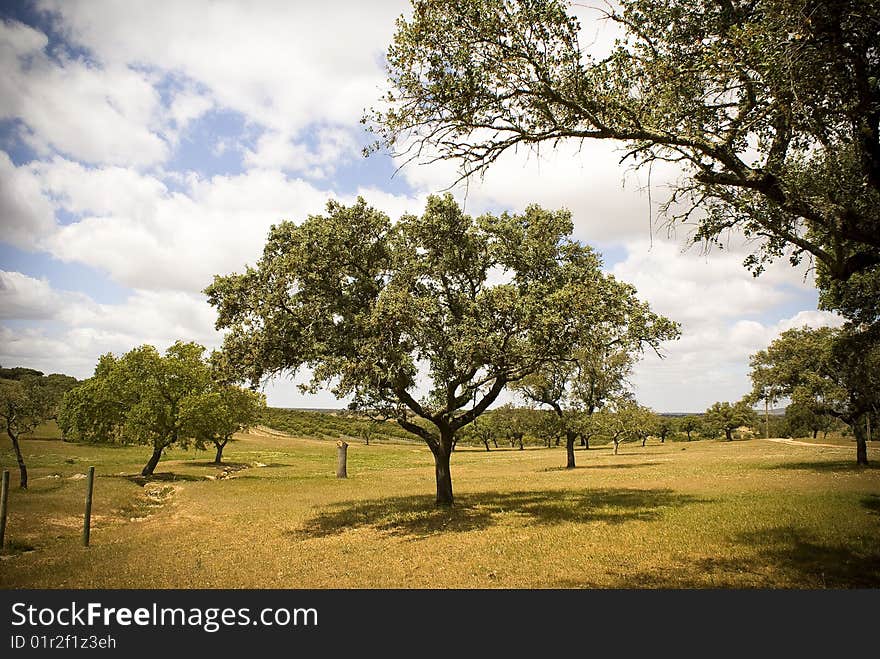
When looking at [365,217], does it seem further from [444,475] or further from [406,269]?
[444,475]

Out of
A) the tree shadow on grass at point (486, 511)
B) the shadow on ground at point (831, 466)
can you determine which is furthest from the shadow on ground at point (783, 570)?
the shadow on ground at point (831, 466)

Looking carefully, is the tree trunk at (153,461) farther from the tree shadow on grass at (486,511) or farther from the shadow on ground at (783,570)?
the shadow on ground at (783,570)

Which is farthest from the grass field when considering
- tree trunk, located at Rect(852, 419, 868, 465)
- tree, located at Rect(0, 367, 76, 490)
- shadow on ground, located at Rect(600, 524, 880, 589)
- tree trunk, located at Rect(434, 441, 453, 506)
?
tree trunk, located at Rect(852, 419, 868, 465)

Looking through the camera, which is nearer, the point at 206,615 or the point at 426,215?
the point at 206,615

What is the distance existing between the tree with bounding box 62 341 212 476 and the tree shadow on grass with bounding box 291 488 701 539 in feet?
64.7

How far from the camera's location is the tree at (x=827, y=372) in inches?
1281

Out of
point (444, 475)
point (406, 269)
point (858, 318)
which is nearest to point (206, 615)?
point (406, 269)

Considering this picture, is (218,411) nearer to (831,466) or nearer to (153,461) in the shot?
(153,461)

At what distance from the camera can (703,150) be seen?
9.34 metres

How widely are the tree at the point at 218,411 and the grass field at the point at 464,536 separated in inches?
302

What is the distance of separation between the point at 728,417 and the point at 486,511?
12744 centimetres

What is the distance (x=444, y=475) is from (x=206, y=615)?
15.6 m

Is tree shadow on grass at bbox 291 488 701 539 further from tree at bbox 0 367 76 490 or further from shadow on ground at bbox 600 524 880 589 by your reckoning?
tree at bbox 0 367 76 490

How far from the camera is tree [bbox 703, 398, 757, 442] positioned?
12194 centimetres
